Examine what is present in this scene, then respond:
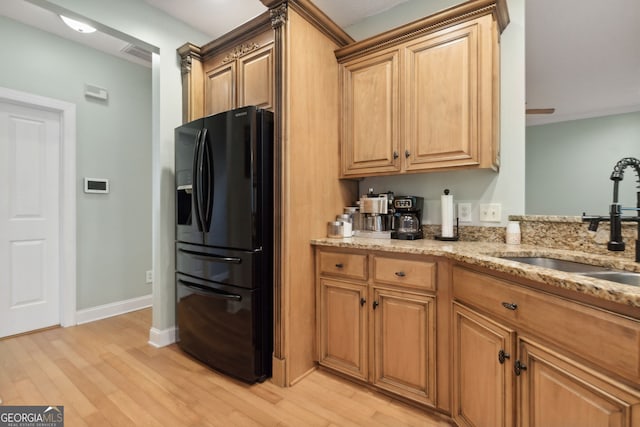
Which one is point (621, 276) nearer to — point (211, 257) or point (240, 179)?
point (240, 179)

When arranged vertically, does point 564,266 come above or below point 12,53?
below

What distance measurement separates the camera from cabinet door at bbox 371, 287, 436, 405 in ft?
5.14

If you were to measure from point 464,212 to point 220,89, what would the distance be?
6.91ft

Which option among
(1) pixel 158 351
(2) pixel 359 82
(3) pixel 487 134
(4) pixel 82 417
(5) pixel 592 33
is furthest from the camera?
(5) pixel 592 33

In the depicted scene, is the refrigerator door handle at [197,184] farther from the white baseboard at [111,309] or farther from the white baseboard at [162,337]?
the white baseboard at [111,309]

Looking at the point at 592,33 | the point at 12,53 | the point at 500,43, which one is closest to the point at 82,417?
the point at 12,53

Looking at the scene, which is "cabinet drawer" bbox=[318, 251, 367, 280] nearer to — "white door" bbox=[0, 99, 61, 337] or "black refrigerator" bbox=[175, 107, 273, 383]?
"black refrigerator" bbox=[175, 107, 273, 383]

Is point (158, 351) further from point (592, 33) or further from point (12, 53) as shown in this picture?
point (592, 33)

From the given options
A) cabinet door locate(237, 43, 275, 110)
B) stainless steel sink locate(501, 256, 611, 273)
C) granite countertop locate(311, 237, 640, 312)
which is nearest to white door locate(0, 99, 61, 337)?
cabinet door locate(237, 43, 275, 110)

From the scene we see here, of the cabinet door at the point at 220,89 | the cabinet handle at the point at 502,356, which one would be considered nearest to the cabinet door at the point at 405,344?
the cabinet handle at the point at 502,356

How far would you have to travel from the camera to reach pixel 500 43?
1873mm

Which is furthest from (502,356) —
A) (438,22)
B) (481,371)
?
(438,22)

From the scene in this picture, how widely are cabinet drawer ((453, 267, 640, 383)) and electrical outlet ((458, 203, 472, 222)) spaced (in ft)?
2.51

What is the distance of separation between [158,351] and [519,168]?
115 inches
